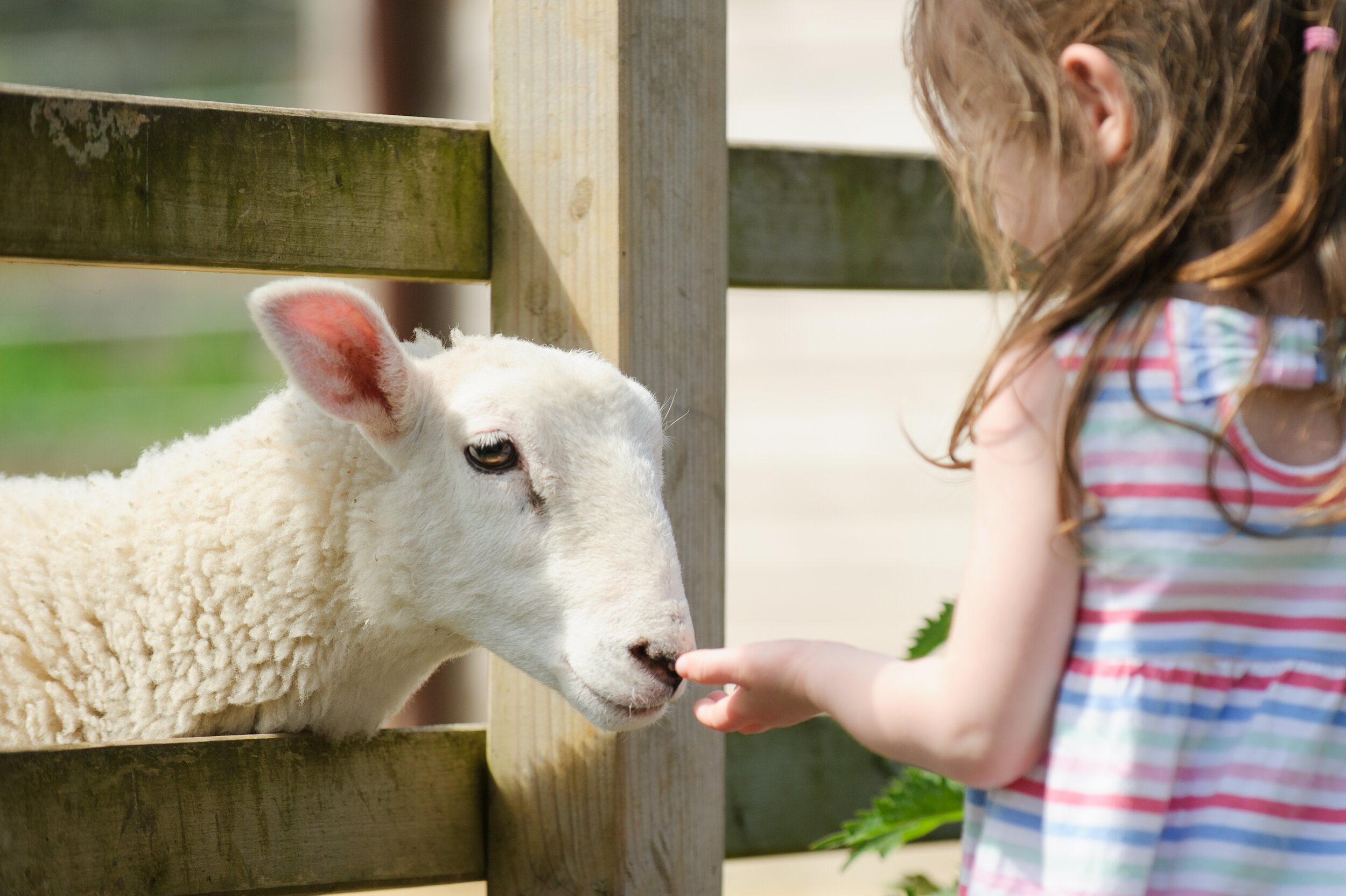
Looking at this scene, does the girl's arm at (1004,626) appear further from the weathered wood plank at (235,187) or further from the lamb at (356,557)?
the weathered wood plank at (235,187)

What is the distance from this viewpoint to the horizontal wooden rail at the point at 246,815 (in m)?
1.25

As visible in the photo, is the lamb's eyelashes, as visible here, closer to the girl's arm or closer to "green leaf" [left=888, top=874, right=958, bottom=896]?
the girl's arm

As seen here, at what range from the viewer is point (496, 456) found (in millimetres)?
1479

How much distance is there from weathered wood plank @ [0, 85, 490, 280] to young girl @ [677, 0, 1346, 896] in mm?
711

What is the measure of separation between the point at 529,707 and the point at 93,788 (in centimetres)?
49

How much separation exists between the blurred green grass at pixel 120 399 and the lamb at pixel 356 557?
20.5ft

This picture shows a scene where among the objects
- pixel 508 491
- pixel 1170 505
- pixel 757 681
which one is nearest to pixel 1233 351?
pixel 1170 505

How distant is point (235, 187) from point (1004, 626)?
97 cm

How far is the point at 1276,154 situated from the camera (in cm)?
108

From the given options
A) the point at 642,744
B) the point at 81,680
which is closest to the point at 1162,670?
the point at 642,744

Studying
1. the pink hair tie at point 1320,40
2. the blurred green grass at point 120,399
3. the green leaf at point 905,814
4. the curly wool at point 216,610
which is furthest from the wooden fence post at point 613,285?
the blurred green grass at point 120,399

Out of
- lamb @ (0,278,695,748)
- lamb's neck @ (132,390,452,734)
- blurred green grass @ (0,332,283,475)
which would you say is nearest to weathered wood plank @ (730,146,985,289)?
lamb @ (0,278,695,748)

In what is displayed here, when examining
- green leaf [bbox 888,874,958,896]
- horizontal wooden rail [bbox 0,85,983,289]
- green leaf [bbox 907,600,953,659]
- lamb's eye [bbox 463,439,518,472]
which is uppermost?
horizontal wooden rail [bbox 0,85,983,289]

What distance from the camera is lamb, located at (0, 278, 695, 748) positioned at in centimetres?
143
